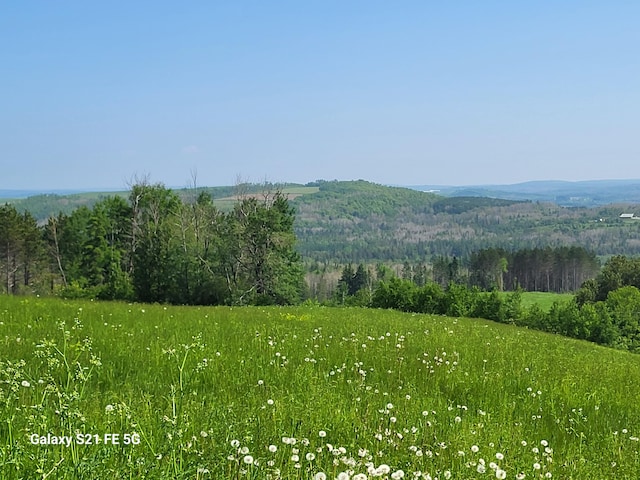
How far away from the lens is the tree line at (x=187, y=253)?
5134cm

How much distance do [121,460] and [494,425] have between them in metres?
3.84

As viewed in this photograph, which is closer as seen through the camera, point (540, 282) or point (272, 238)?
point (272, 238)

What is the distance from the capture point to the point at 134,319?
13.6 metres

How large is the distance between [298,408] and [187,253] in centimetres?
4798

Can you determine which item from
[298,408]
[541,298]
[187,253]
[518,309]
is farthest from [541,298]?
[298,408]

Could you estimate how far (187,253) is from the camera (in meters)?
51.5

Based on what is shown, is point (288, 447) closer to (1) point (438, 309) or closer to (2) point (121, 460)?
(2) point (121, 460)

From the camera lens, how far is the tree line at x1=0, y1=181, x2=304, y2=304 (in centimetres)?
5134

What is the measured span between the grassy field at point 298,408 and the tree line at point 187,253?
36.8 metres

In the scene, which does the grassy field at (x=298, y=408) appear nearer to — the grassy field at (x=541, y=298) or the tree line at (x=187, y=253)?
the tree line at (x=187, y=253)

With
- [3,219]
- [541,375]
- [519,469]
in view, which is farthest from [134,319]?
[3,219]

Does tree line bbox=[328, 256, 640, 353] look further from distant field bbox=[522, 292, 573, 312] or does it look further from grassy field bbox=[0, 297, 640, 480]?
distant field bbox=[522, 292, 573, 312]

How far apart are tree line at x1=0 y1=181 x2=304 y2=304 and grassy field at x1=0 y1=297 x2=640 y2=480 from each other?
1448 inches

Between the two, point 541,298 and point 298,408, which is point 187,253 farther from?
point 541,298
